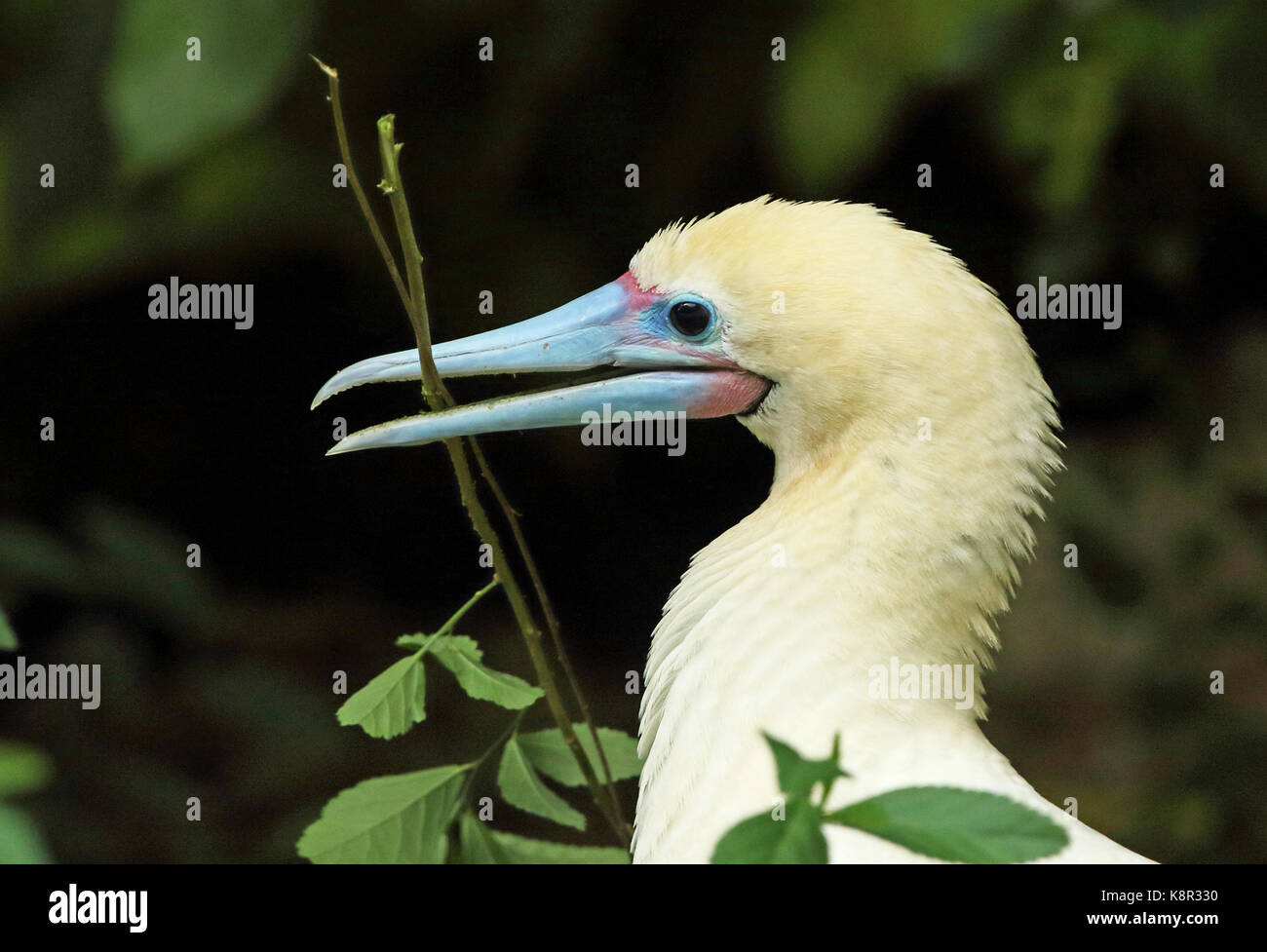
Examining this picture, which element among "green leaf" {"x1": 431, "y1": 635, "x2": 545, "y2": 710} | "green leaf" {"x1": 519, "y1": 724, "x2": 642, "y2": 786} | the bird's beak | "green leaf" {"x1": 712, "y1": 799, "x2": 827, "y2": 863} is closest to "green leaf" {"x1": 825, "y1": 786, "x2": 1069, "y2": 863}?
"green leaf" {"x1": 712, "y1": 799, "x2": 827, "y2": 863}

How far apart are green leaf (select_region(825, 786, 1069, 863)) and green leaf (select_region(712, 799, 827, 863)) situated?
0.05ft

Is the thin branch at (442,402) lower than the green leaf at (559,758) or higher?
higher

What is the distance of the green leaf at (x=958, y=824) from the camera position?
720 millimetres

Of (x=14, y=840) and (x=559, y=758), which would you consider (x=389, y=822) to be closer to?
(x=559, y=758)

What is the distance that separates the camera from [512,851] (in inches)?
51.0

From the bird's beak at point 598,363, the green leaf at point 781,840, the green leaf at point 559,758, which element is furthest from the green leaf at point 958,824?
the bird's beak at point 598,363

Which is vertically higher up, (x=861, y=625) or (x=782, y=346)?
(x=782, y=346)

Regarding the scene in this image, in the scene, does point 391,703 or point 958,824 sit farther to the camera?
point 391,703

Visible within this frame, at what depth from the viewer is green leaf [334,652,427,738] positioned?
1.09 metres

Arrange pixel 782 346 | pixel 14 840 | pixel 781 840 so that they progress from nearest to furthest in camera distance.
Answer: pixel 781 840, pixel 14 840, pixel 782 346

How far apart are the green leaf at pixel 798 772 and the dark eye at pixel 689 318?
0.74m

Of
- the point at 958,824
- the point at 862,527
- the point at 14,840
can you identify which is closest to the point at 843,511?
the point at 862,527

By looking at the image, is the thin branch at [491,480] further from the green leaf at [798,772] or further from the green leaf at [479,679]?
the green leaf at [798,772]

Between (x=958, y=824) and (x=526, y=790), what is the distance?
580mm
